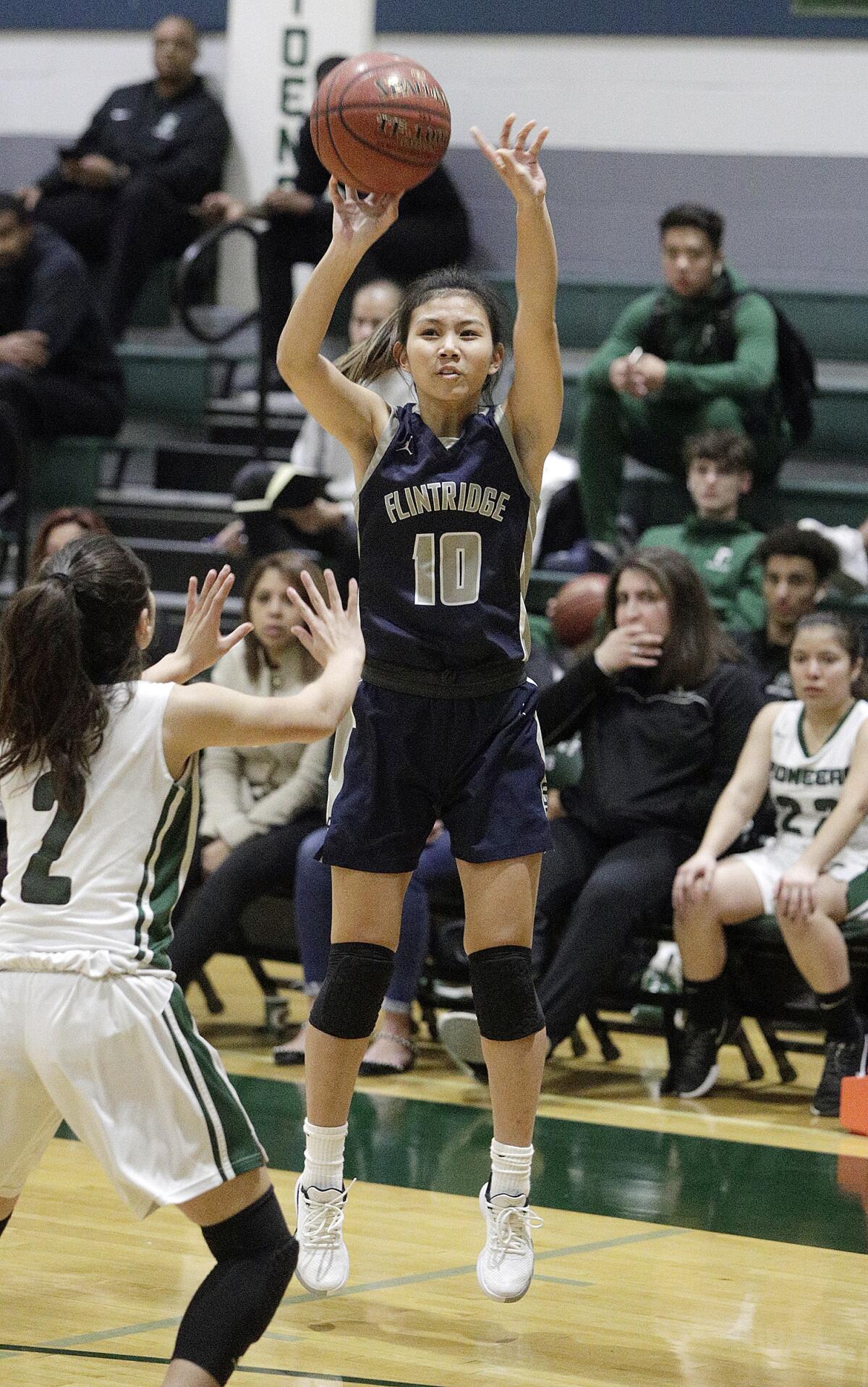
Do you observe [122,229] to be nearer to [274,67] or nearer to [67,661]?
[274,67]

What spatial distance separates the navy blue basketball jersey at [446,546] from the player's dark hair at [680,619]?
2.18m

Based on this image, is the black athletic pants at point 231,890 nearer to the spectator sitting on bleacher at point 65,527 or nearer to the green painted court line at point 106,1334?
the spectator sitting on bleacher at point 65,527

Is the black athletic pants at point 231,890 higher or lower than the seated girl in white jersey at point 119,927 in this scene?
lower

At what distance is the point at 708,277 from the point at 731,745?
222cm

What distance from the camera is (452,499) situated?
11.0 feet

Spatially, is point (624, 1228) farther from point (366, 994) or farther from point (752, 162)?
point (752, 162)

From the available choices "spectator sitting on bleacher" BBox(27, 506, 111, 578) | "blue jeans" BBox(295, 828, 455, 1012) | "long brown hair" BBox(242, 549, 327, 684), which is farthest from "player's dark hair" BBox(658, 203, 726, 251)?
"blue jeans" BBox(295, 828, 455, 1012)

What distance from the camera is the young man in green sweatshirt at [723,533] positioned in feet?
21.3

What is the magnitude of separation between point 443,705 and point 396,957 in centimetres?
236

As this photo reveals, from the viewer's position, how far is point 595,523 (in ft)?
24.0

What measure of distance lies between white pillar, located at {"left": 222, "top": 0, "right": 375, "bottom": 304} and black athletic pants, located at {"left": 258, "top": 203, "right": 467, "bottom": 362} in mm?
1265

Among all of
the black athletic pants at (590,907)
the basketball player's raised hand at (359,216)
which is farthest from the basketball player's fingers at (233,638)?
the black athletic pants at (590,907)

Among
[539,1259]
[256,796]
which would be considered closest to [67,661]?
[539,1259]

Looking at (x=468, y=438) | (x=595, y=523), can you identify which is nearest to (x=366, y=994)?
(x=468, y=438)
